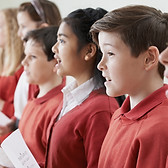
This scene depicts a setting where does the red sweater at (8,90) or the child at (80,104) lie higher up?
the child at (80,104)

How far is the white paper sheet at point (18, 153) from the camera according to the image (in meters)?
1.20

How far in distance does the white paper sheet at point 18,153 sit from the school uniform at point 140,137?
226 millimetres

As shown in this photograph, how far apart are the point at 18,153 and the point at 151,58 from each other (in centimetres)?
49

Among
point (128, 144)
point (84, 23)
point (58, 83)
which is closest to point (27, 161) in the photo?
point (128, 144)

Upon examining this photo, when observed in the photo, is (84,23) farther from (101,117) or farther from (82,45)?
(101,117)

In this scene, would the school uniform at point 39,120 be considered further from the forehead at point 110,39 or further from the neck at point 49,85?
the forehead at point 110,39

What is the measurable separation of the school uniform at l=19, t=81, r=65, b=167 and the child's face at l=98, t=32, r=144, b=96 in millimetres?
537

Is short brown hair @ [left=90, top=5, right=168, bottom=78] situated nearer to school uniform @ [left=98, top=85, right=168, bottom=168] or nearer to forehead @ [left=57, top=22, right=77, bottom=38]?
school uniform @ [left=98, top=85, right=168, bottom=168]

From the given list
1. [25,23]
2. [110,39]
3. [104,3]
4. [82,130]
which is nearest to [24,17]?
[25,23]

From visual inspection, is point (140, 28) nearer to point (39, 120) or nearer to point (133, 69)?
point (133, 69)

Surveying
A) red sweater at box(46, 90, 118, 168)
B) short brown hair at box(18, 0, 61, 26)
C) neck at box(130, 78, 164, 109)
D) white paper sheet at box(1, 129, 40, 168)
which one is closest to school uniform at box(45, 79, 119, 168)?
red sweater at box(46, 90, 118, 168)

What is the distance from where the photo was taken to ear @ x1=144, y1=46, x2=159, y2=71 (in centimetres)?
99

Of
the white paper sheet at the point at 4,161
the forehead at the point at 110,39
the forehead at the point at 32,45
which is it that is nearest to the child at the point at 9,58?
the forehead at the point at 32,45

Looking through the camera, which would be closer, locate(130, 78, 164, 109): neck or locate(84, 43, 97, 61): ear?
locate(130, 78, 164, 109): neck
